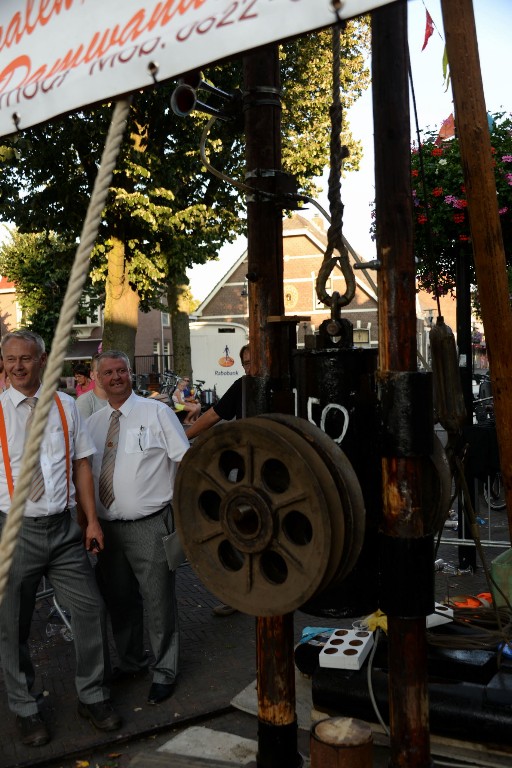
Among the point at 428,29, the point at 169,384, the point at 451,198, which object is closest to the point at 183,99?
the point at 428,29

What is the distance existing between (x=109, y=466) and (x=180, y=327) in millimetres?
18191

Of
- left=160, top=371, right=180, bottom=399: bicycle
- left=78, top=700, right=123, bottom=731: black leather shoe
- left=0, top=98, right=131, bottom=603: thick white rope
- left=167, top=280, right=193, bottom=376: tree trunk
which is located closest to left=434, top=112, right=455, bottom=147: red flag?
left=78, top=700, right=123, bottom=731: black leather shoe

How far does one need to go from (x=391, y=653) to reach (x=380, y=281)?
47.9 inches

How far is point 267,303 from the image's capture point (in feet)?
9.46

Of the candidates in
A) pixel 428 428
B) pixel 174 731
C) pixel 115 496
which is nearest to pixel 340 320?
pixel 428 428

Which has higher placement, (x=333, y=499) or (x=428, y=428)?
(x=428, y=428)

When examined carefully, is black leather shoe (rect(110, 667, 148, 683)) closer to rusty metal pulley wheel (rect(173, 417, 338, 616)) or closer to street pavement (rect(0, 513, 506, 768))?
street pavement (rect(0, 513, 506, 768))

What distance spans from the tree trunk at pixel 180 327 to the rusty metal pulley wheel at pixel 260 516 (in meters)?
19.7

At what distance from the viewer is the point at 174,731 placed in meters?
3.99

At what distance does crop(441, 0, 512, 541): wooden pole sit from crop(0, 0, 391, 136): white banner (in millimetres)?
1560

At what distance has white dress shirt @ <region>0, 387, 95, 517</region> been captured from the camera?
393cm

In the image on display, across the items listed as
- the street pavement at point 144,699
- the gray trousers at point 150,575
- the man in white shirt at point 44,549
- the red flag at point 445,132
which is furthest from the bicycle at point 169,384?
the man in white shirt at point 44,549

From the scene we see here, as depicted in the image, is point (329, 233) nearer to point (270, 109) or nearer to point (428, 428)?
point (270, 109)

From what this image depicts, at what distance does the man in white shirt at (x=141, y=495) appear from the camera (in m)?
4.37
